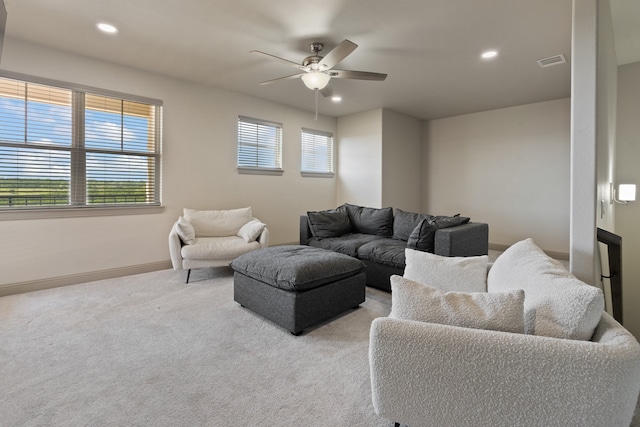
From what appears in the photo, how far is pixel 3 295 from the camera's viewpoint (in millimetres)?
3119

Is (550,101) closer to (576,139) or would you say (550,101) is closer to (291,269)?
(576,139)

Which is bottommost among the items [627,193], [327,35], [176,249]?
[176,249]

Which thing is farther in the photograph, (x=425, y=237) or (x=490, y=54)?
(x=490, y=54)

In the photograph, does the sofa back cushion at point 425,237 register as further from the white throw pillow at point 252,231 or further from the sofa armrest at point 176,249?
the sofa armrest at point 176,249

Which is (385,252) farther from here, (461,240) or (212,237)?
(212,237)

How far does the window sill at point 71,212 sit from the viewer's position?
3.16 m

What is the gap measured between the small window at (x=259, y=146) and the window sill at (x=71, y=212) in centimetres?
153

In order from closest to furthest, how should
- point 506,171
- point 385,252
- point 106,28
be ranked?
point 106,28, point 385,252, point 506,171

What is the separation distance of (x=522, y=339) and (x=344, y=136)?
5643mm

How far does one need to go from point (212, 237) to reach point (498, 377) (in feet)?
12.3

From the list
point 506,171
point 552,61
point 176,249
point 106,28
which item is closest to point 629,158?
point 552,61

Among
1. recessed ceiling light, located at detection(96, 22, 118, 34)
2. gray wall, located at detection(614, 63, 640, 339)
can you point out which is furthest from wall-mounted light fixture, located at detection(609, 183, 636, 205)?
recessed ceiling light, located at detection(96, 22, 118, 34)

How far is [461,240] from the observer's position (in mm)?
3207

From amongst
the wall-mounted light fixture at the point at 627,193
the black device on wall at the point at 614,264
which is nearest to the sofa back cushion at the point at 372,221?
the black device on wall at the point at 614,264
